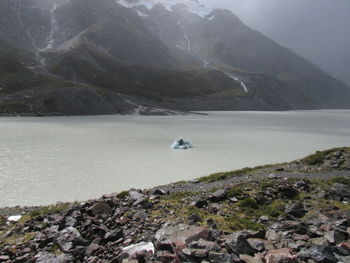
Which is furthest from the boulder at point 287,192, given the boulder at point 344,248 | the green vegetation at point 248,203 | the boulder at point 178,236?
the boulder at point 178,236

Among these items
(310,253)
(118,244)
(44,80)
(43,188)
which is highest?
(44,80)

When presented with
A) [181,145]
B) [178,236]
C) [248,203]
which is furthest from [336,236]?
[181,145]

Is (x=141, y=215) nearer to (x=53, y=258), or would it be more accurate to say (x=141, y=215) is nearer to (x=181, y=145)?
(x=53, y=258)

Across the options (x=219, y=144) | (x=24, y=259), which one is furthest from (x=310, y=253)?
(x=219, y=144)

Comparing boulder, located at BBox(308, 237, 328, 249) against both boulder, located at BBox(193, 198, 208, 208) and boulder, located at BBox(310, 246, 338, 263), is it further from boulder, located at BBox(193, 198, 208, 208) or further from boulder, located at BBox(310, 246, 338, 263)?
boulder, located at BBox(193, 198, 208, 208)

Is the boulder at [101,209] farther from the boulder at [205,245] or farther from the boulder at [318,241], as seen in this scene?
the boulder at [318,241]

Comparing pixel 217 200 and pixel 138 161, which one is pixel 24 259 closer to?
pixel 217 200

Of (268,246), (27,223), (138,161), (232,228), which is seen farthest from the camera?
(138,161)
